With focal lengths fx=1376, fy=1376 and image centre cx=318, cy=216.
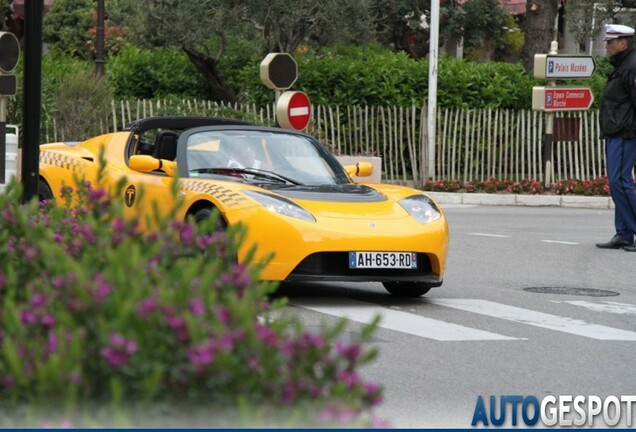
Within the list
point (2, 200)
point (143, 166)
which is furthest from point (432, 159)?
point (2, 200)

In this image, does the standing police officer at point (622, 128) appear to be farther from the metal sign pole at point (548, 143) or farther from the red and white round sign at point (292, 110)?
the metal sign pole at point (548, 143)

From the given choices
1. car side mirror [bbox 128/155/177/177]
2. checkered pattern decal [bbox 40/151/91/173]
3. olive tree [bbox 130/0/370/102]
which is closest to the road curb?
olive tree [bbox 130/0/370/102]

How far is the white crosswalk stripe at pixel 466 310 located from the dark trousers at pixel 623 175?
383cm

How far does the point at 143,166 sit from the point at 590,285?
3.83 meters

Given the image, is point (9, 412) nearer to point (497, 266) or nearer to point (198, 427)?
point (198, 427)

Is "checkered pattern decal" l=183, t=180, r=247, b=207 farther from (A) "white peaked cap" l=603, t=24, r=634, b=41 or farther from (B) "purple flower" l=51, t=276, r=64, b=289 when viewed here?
(B) "purple flower" l=51, t=276, r=64, b=289

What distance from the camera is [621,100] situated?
14016 mm

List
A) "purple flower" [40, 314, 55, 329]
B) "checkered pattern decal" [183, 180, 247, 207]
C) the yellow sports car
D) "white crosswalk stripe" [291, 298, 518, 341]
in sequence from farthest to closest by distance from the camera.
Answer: "checkered pattern decal" [183, 180, 247, 207]
the yellow sports car
"white crosswalk stripe" [291, 298, 518, 341]
"purple flower" [40, 314, 55, 329]

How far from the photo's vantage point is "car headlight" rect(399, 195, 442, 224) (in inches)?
389

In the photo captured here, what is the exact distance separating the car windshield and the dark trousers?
3990 mm

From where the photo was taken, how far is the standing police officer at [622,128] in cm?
1393

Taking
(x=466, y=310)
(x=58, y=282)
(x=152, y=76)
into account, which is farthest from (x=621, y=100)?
(x=152, y=76)

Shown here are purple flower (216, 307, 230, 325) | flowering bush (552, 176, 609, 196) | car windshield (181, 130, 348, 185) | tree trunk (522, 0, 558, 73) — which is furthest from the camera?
tree trunk (522, 0, 558, 73)

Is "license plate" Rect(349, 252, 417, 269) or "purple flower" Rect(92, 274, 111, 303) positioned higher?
"purple flower" Rect(92, 274, 111, 303)
